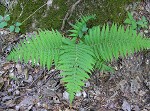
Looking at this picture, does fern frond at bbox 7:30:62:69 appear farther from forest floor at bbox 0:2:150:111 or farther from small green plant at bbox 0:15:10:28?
small green plant at bbox 0:15:10:28

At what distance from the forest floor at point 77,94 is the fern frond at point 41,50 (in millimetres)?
564

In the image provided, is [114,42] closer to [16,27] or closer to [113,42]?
[113,42]

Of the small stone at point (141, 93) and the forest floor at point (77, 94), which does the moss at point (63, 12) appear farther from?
the small stone at point (141, 93)

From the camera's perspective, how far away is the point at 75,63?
350cm

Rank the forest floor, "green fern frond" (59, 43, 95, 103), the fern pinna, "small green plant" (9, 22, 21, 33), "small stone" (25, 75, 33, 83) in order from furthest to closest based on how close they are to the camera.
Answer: "small green plant" (9, 22, 21, 33) → "small stone" (25, 75, 33, 83) → the forest floor → the fern pinna → "green fern frond" (59, 43, 95, 103)

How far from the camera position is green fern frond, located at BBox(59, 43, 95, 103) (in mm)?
3311

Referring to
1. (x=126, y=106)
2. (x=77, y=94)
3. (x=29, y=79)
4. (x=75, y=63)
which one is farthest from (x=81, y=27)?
(x=126, y=106)

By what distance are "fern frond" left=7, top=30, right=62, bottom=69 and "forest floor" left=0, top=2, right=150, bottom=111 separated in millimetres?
564

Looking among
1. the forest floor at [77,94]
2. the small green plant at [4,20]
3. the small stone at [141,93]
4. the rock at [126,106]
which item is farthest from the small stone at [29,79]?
the small stone at [141,93]

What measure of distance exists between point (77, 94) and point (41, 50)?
38.5 inches

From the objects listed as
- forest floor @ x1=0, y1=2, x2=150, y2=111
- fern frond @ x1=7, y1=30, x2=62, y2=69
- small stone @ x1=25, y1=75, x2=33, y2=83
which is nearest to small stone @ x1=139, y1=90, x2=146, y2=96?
forest floor @ x1=0, y1=2, x2=150, y2=111

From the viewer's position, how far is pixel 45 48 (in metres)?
3.65

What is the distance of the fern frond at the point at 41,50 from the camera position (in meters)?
3.53

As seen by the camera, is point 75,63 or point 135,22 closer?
point 75,63
